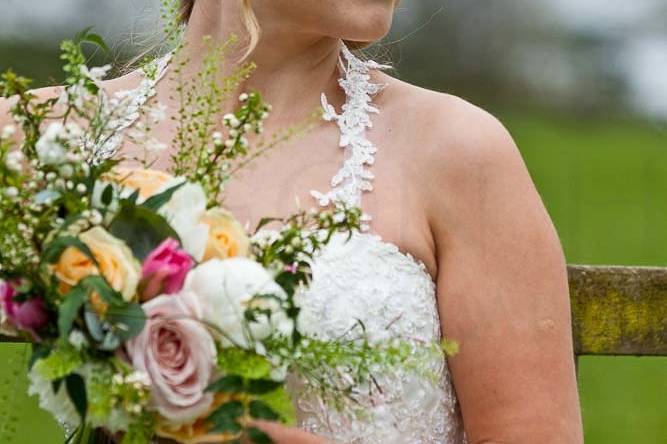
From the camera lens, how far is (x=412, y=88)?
2941mm

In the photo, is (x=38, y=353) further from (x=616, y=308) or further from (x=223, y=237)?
(x=616, y=308)

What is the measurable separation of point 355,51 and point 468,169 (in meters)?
0.46

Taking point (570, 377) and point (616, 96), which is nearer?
point (570, 377)

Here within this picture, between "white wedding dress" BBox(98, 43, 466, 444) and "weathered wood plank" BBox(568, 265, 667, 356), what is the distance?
37 cm

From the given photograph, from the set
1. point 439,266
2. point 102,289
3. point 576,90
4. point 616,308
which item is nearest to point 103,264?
point 102,289

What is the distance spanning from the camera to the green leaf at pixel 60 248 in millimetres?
2027

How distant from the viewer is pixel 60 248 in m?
2.04

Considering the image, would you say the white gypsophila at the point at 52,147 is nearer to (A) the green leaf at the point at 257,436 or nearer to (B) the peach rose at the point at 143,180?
(B) the peach rose at the point at 143,180

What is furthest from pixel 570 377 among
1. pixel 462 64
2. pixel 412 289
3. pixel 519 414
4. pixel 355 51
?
pixel 462 64

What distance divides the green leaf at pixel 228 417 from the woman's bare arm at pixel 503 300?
29.5 inches

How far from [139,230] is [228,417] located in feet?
0.92

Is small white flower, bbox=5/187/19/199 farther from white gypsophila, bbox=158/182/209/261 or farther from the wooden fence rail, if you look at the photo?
the wooden fence rail

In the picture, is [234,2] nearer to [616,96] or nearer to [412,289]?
[412,289]

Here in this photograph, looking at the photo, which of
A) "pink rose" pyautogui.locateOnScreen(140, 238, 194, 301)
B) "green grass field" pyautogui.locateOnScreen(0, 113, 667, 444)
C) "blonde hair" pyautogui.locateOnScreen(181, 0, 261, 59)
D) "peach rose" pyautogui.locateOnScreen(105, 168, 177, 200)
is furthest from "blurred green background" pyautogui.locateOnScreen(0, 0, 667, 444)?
"pink rose" pyautogui.locateOnScreen(140, 238, 194, 301)
